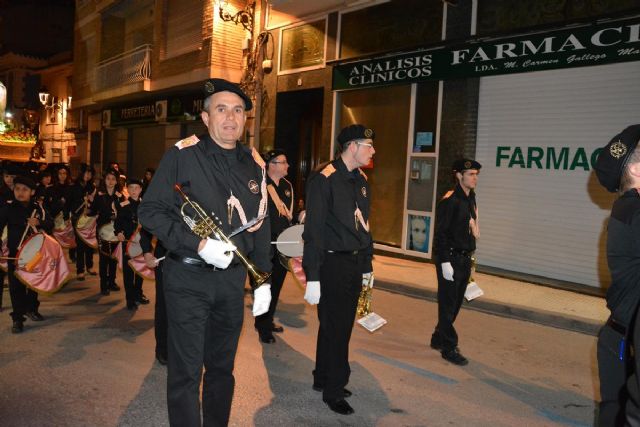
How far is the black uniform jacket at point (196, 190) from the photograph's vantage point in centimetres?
311

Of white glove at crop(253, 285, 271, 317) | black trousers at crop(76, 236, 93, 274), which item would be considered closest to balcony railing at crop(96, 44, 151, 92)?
black trousers at crop(76, 236, 93, 274)

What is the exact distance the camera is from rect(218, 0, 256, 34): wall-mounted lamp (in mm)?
15926

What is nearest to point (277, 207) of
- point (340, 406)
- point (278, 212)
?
point (278, 212)

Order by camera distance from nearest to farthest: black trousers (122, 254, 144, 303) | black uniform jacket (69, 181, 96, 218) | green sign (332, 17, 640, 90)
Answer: black trousers (122, 254, 144, 303), green sign (332, 17, 640, 90), black uniform jacket (69, 181, 96, 218)

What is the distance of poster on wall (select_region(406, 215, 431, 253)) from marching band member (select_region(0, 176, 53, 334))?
7675 millimetres

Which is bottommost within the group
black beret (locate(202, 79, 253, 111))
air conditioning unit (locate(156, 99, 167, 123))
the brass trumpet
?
the brass trumpet

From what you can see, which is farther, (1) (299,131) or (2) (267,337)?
(1) (299,131)

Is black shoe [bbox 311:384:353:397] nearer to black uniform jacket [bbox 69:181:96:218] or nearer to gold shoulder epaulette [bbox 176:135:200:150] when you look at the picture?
gold shoulder epaulette [bbox 176:135:200:150]

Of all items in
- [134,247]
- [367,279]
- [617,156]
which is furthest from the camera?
[134,247]

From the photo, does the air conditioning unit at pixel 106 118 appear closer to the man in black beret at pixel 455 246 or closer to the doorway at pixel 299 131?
the doorway at pixel 299 131

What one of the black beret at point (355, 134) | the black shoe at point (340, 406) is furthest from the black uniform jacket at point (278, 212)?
the black shoe at point (340, 406)

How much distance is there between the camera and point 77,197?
10508 millimetres

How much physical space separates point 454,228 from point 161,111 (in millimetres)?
17004

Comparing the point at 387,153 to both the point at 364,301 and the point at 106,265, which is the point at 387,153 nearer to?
the point at 106,265
